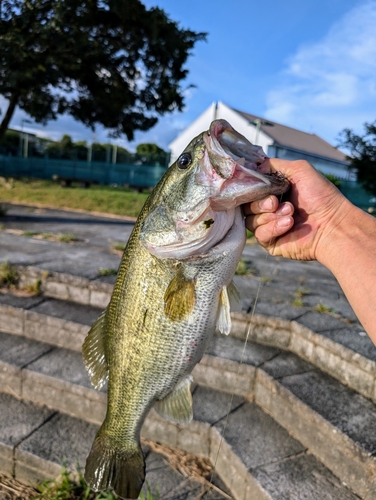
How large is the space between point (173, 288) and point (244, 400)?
2.11 meters

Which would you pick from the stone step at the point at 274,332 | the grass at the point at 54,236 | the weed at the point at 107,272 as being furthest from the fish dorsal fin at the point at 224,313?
the grass at the point at 54,236

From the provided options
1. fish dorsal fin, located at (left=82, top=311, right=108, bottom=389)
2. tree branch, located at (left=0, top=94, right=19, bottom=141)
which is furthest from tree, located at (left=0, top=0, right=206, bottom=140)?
fish dorsal fin, located at (left=82, top=311, right=108, bottom=389)

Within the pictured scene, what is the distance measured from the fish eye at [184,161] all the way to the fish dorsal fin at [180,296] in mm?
411

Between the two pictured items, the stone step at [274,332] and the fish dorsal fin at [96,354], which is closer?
the fish dorsal fin at [96,354]

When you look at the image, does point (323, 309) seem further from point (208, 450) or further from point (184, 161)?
point (184, 161)

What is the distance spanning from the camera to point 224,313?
1.77 m

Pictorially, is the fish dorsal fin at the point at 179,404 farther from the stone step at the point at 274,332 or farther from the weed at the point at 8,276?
the weed at the point at 8,276

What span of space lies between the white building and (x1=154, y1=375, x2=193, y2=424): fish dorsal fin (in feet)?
95.9

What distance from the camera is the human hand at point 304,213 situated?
189 cm

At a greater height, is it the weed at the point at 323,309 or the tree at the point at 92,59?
the tree at the point at 92,59

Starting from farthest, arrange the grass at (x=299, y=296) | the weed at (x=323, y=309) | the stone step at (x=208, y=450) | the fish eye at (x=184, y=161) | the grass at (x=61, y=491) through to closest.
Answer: the grass at (x=299, y=296) → the weed at (x=323, y=309) → the grass at (x=61, y=491) → the stone step at (x=208, y=450) → the fish eye at (x=184, y=161)

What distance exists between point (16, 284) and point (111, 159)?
27.2 m

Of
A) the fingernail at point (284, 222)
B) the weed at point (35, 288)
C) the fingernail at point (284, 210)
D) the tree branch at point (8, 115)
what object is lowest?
the weed at point (35, 288)

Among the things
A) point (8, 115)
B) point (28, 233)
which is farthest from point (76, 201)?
point (28, 233)
